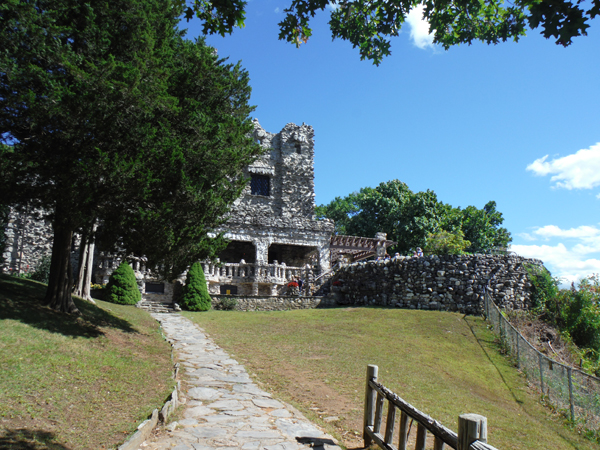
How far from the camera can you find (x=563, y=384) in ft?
34.0

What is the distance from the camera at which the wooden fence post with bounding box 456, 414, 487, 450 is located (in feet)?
12.0

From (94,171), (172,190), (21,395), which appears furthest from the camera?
(172,190)

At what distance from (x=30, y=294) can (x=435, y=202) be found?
122 ft

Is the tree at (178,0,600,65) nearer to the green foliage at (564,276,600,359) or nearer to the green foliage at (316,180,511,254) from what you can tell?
the green foliage at (564,276,600,359)

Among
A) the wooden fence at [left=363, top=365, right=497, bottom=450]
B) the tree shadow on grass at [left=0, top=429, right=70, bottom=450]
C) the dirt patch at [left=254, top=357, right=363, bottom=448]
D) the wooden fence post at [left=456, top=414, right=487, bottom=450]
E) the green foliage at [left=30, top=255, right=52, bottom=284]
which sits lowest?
the dirt patch at [left=254, top=357, right=363, bottom=448]

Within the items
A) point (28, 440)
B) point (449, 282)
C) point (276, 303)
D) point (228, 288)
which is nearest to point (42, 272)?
point (228, 288)

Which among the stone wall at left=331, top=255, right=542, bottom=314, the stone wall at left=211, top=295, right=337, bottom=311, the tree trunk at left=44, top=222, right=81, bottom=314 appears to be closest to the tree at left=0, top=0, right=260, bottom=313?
the tree trunk at left=44, top=222, right=81, bottom=314

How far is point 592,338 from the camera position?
62.1 ft

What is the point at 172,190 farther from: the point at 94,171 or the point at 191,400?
the point at 191,400

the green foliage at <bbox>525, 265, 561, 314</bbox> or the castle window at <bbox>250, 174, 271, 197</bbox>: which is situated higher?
the castle window at <bbox>250, 174, 271, 197</bbox>

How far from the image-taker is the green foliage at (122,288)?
1895 cm

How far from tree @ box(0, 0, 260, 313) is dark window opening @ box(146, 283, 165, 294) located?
1206 cm

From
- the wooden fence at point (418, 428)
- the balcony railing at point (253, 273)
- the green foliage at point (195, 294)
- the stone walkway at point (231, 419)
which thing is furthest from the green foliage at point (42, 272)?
the wooden fence at point (418, 428)

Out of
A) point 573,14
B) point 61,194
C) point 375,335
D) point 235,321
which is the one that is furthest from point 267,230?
point 573,14
